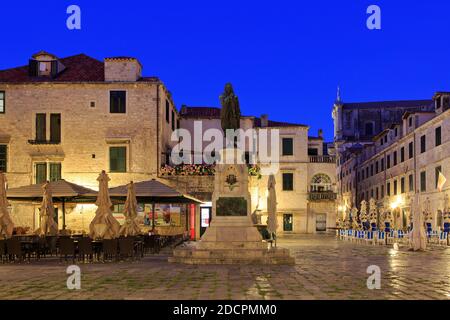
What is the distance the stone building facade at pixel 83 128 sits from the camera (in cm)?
3778

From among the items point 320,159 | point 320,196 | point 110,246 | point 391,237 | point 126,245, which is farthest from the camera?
point 320,159

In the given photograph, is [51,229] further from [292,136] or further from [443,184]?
[292,136]

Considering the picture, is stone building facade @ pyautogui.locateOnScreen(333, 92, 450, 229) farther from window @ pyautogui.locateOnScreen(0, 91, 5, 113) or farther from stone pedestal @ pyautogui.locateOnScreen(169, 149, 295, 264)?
window @ pyautogui.locateOnScreen(0, 91, 5, 113)

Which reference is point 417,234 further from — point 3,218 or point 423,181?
point 423,181

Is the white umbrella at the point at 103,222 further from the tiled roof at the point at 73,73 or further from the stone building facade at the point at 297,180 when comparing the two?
the stone building facade at the point at 297,180

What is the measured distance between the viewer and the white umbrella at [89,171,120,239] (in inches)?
832

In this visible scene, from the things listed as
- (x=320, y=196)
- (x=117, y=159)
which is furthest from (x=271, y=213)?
(x=320, y=196)

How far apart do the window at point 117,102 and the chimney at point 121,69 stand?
85cm

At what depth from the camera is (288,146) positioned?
5625 centimetres

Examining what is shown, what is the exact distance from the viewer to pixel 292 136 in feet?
185

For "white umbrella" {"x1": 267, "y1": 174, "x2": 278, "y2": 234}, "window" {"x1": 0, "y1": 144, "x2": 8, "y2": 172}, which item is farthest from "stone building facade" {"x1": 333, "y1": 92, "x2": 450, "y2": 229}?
"window" {"x1": 0, "y1": 144, "x2": 8, "y2": 172}

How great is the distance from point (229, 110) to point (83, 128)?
18.1 meters

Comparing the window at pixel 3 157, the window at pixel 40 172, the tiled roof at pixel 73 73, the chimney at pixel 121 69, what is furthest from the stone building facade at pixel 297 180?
the window at pixel 3 157

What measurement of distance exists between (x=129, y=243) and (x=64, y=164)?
2031 centimetres
